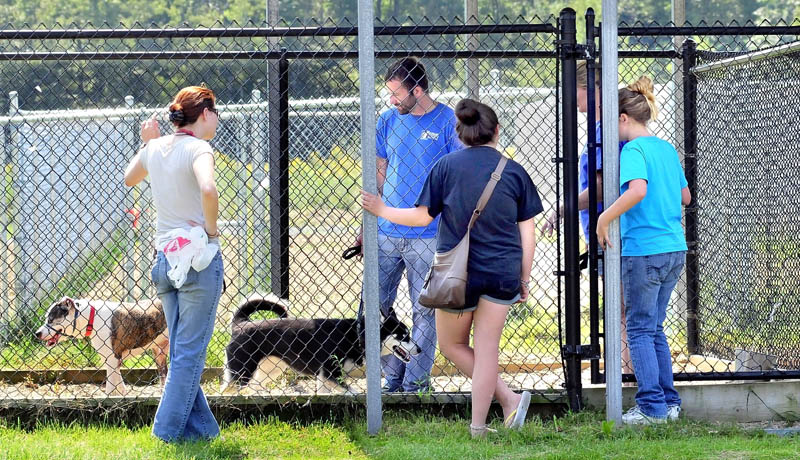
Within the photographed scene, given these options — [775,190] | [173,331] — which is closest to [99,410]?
[173,331]

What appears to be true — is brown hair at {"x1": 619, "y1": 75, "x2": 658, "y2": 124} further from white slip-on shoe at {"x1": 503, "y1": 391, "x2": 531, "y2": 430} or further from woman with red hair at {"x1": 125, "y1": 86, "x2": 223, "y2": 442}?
woman with red hair at {"x1": 125, "y1": 86, "x2": 223, "y2": 442}

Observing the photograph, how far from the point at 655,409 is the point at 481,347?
0.98 m

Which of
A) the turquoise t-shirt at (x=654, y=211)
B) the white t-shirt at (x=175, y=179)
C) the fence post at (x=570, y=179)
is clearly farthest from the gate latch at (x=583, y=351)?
the white t-shirt at (x=175, y=179)

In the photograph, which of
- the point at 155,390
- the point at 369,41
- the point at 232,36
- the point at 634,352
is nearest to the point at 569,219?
the point at 634,352

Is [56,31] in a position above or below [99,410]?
above

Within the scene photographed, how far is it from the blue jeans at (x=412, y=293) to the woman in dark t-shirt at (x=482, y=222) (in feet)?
2.42

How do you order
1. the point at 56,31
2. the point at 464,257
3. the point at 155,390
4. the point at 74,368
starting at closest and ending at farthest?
the point at 464,257 < the point at 56,31 < the point at 155,390 < the point at 74,368

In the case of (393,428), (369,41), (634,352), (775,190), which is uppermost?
(369,41)

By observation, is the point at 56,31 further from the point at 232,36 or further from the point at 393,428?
the point at 393,428

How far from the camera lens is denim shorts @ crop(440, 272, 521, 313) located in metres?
4.24

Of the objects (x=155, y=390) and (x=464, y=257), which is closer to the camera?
(x=464, y=257)

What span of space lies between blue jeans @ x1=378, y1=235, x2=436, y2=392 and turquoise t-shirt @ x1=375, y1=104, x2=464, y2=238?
0.21 ft

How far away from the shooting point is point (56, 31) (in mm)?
4570

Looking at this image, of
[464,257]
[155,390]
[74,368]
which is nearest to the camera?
[464,257]
